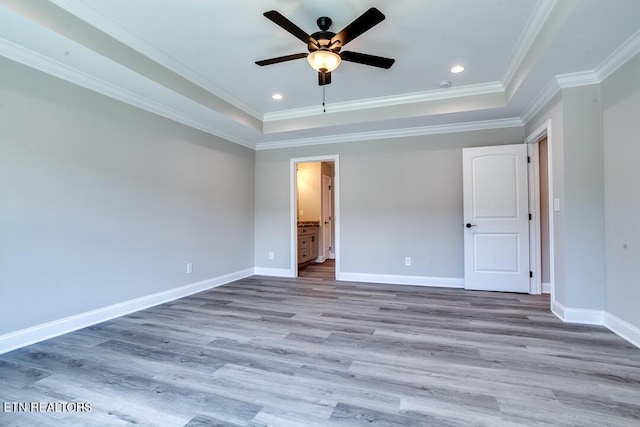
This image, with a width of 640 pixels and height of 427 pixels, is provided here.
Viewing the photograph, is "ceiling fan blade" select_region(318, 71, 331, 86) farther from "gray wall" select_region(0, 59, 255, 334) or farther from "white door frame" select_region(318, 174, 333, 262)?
"white door frame" select_region(318, 174, 333, 262)

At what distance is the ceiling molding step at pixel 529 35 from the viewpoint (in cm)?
223

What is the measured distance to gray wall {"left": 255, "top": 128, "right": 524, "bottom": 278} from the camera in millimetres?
4434

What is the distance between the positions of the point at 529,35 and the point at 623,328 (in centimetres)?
265

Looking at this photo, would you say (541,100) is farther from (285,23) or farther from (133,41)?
(133,41)

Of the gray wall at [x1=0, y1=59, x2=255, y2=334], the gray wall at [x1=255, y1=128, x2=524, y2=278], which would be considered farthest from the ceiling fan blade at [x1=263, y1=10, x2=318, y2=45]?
the gray wall at [x1=255, y1=128, x2=524, y2=278]

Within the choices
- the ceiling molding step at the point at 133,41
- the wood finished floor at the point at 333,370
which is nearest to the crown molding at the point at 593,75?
the wood finished floor at the point at 333,370

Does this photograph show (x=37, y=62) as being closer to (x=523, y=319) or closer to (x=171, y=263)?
(x=171, y=263)

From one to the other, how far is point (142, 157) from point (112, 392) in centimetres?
251

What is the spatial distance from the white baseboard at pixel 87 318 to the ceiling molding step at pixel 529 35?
4.64 meters

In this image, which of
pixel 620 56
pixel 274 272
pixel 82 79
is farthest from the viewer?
pixel 274 272

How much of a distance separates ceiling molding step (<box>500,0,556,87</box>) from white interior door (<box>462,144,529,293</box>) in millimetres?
1145

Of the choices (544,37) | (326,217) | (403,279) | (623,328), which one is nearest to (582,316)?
(623,328)

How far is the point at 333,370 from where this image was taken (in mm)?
2041

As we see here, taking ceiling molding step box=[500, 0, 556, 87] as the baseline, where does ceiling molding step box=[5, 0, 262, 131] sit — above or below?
below
